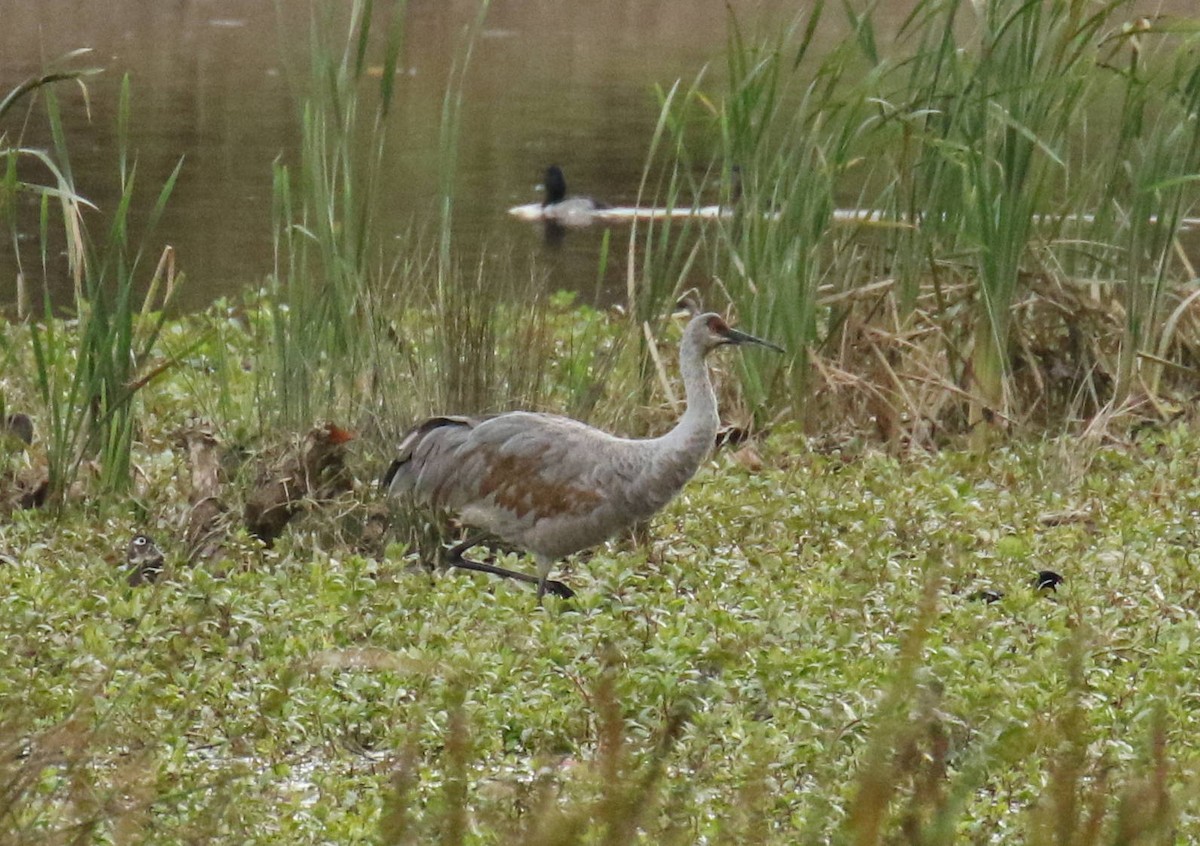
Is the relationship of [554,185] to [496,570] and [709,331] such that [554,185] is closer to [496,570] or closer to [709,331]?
[709,331]

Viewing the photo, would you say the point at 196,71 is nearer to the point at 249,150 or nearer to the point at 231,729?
the point at 249,150

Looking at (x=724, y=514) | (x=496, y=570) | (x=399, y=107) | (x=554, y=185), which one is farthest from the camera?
(x=399, y=107)

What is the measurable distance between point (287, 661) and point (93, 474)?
1.78 meters

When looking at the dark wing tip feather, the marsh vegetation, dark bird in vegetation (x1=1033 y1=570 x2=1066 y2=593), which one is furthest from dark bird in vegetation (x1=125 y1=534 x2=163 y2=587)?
dark bird in vegetation (x1=1033 y1=570 x2=1066 y2=593)

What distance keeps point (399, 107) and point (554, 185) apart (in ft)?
18.0

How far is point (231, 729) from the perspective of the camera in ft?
14.4

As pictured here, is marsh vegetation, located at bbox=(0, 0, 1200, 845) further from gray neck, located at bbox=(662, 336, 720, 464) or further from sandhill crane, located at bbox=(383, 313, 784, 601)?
gray neck, located at bbox=(662, 336, 720, 464)

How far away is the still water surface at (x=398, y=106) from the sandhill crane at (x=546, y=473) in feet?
4.54

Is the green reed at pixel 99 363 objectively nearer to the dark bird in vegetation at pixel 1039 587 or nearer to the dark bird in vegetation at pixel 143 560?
the dark bird in vegetation at pixel 143 560

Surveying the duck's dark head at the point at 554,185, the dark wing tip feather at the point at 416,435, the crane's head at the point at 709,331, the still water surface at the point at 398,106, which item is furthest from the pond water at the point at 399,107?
the dark wing tip feather at the point at 416,435

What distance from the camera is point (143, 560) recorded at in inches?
223

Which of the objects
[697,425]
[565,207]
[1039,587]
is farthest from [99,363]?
[565,207]

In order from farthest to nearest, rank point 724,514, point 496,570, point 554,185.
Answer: point 554,185 → point 724,514 → point 496,570

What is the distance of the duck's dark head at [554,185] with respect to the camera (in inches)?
618
